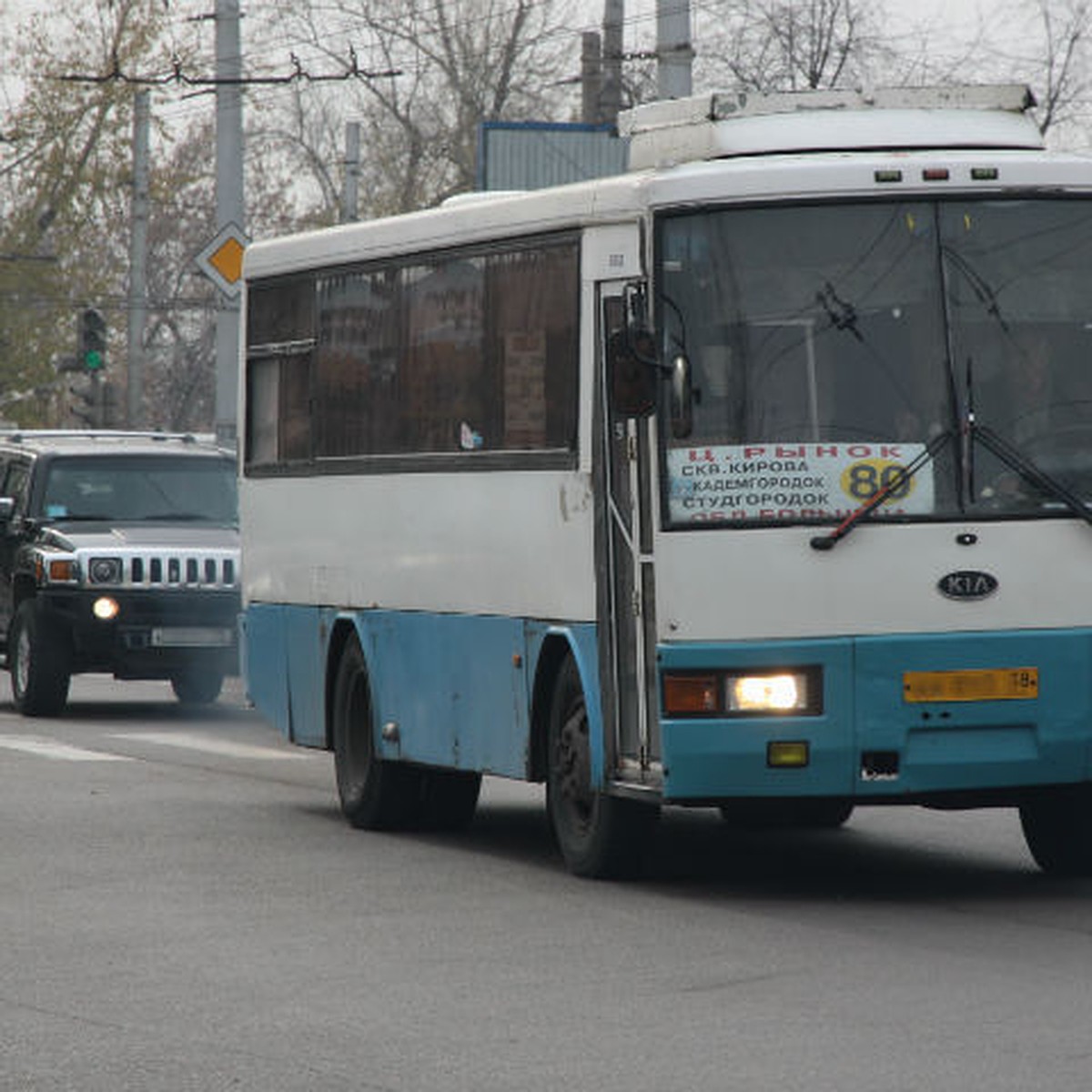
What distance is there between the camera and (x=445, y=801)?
15.6m

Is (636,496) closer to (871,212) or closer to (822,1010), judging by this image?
(871,212)

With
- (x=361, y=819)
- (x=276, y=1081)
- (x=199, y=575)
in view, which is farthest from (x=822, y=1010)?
(x=199, y=575)

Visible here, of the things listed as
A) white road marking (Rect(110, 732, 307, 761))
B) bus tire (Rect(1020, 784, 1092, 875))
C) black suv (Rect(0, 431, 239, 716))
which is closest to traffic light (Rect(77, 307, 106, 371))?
black suv (Rect(0, 431, 239, 716))

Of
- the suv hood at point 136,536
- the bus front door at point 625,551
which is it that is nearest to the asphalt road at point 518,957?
the bus front door at point 625,551

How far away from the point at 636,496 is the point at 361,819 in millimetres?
3674

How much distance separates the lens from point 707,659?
39.5ft

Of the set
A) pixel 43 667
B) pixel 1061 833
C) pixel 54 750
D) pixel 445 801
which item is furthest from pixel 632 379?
pixel 43 667

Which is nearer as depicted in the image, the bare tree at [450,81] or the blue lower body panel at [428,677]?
the blue lower body panel at [428,677]

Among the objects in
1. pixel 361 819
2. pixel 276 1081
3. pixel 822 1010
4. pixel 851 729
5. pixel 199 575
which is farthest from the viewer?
pixel 199 575

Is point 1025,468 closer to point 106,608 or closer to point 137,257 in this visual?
point 106,608

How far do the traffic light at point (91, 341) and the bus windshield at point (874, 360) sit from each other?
31.2 meters

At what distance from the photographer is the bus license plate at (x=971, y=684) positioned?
12.0 m

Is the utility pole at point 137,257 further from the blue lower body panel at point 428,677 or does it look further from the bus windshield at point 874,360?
the bus windshield at point 874,360

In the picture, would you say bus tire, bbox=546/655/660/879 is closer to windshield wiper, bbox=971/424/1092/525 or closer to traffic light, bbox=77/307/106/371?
windshield wiper, bbox=971/424/1092/525
